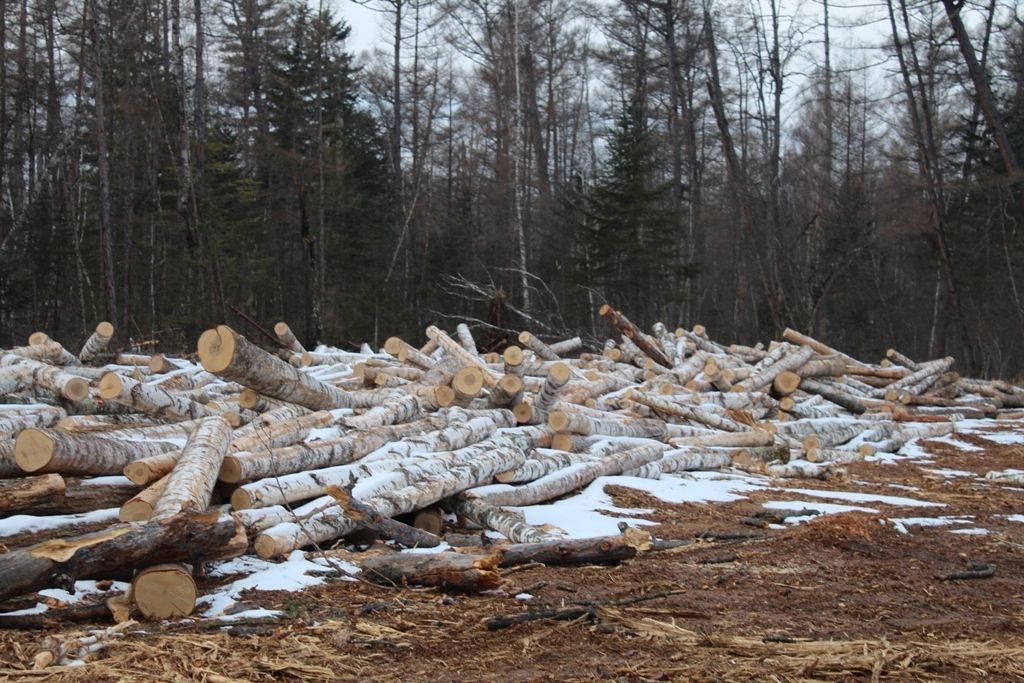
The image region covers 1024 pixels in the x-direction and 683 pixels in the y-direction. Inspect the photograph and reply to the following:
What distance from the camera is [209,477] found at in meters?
5.61

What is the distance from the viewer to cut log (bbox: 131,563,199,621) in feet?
13.3

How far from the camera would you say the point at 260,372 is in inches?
281

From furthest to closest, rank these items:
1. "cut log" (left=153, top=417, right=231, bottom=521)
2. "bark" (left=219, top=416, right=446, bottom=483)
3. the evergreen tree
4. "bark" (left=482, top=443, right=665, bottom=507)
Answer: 1. the evergreen tree
2. "bark" (left=482, top=443, right=665, bottom=507)
3. "bark" (left=219, top=416, right=446, bottom=483)
4. "cut log" (left=153, top=417, right=231, bottom=521)

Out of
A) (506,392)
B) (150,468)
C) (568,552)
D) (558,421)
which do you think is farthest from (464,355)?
(568,552)

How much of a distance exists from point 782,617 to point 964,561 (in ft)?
7.23

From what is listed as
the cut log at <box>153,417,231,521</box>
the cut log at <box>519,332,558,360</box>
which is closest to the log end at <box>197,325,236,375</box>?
the cut log at <box>153,417,231,521</box>

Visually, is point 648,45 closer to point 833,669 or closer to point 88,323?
point 88,323

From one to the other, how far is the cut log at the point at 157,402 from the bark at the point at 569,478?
11.7 ft

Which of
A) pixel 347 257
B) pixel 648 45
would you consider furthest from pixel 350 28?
pixel 648 45

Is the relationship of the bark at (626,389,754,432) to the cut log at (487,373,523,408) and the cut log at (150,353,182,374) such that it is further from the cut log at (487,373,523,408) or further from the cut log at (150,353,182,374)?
the cut log at (150,353,182,374)

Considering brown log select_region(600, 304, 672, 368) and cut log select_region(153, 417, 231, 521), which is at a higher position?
brown log select_region(600, 304, 672, 368)

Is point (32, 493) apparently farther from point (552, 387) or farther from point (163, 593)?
point (552, 387)

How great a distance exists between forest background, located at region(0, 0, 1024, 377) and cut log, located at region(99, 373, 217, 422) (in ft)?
31.5

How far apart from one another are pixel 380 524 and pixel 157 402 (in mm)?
4652
